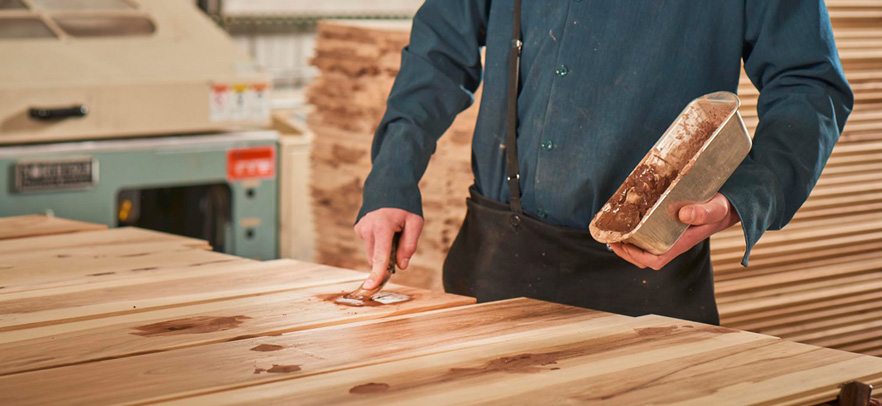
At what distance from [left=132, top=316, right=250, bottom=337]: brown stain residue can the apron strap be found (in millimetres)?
720

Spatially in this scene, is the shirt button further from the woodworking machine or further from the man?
the woodworking machine

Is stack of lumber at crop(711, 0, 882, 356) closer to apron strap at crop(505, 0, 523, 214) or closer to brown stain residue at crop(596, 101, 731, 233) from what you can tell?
apron strap at crop(505, 0, 523, 214)

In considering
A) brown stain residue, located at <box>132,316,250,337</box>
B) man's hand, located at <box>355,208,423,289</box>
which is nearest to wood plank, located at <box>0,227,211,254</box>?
man's hand, located at <box>355,208,423,289</box>

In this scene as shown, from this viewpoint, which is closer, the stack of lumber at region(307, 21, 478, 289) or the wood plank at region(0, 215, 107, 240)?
the wood plank at region(0, 215, 107, 240)

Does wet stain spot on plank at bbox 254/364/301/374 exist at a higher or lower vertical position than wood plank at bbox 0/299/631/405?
higher

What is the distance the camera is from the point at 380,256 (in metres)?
2.08

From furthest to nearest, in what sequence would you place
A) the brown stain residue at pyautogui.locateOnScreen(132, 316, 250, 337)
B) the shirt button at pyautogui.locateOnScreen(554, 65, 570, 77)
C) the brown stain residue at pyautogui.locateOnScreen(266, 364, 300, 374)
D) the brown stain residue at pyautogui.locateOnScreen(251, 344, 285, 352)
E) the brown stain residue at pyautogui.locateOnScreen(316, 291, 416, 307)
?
the shirt button at pyautogui.locateOnScreen(554, 65, 570, 77)
the brown stain residue at pyautogui.locateOnScreen(316, 291, 416, 307)
the brown stain residue at pyautogui.locateOnScreen(132, 316, 250, 337)
the brown stain residue at pyautogui.locateOnScreen(251, 344, 285, 352)
the brown stain residue at pyautogui.locateOnScreen(266, 364, 300, 374)

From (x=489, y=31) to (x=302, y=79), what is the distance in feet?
17.6

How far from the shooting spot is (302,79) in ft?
25.0

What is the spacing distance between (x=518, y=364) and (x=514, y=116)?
0.83 m

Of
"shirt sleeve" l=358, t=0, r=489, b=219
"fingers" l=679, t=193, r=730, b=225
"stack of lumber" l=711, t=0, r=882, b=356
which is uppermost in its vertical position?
"shirt sleeve" l=358, t=0, r=489, b=219

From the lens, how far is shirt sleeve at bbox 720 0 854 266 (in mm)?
1958

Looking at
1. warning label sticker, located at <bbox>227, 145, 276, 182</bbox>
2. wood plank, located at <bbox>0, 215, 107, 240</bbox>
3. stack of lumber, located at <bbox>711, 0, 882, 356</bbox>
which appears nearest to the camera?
wood plank, located at <bbox>0, 215, 107, 240</bbox>

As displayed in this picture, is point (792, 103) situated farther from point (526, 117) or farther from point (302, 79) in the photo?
point (302, 79)
